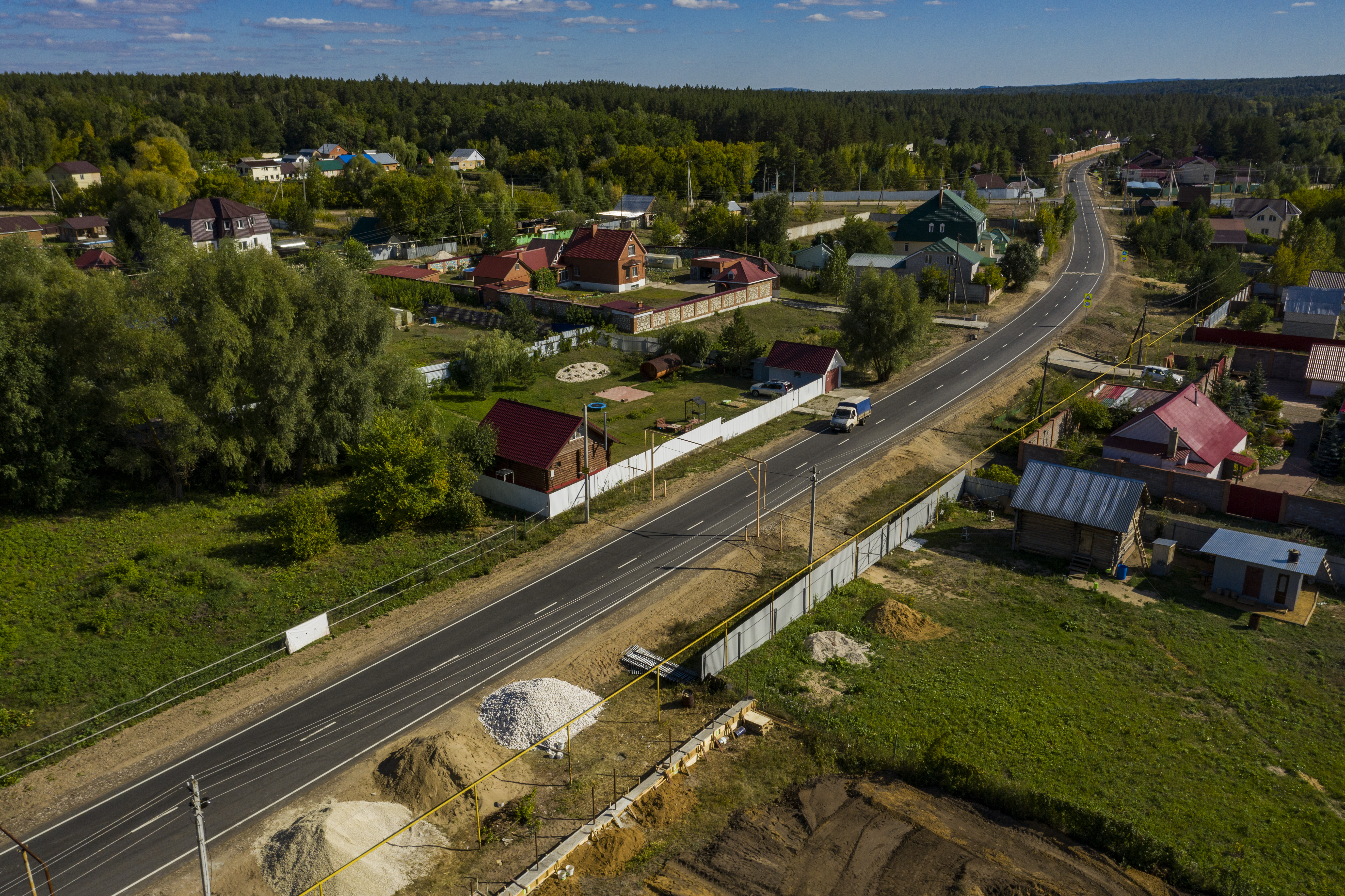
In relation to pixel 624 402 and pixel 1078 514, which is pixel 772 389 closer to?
pixel 624 402

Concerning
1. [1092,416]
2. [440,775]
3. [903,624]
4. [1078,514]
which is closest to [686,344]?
[1092,416]

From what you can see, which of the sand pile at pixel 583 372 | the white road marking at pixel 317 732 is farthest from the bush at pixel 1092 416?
the white road marking at pixel 317 732

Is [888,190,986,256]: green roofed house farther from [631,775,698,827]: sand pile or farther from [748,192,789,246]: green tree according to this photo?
[631,775,698,827]: sand pile

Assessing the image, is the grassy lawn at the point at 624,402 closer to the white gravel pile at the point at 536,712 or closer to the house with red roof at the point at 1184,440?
the white gravel pile at the point at 536,712

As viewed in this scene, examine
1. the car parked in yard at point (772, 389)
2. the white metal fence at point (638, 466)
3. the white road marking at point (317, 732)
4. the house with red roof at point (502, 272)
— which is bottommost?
the white road marking at point (317, 732)

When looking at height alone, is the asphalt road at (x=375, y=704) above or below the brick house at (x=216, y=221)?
below

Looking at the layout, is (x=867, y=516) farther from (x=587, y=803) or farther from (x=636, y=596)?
(x=587, y=803)

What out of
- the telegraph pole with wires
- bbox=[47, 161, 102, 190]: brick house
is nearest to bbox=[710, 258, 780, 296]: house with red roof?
the telegraph pole with wires
